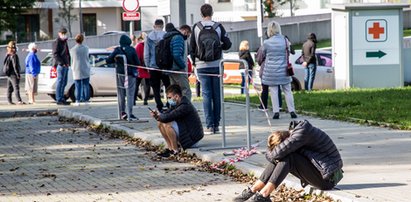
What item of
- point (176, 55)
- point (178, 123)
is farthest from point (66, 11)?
Answer: point (178, 123)

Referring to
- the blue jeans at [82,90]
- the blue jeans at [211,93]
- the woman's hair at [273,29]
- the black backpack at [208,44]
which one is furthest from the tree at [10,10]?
the blue jeans at [211,93]

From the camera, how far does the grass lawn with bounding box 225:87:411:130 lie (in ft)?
56.6

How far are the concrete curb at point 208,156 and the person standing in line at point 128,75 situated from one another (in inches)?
19.7

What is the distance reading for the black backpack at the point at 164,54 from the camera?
16.9 meters

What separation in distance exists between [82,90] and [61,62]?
1296mm

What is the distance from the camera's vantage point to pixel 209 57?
607 inches

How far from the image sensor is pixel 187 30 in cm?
2005

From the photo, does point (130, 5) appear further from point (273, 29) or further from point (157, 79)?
point (273, 29)

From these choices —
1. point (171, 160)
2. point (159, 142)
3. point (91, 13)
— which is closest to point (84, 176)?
point (171, 160)

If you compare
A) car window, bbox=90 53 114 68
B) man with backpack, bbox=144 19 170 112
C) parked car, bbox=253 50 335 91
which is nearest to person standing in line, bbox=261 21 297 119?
man with backpack, bbox=144 19 170 112

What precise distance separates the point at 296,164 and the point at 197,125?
4.26 meters

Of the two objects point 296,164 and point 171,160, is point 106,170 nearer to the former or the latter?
point 171,160

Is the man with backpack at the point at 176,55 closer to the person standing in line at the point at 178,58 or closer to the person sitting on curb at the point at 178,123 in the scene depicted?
the person standing in line at the point at 178,58

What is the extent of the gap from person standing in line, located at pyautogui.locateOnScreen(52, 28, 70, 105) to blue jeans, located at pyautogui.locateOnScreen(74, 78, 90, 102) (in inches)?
42.9
